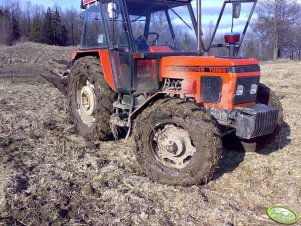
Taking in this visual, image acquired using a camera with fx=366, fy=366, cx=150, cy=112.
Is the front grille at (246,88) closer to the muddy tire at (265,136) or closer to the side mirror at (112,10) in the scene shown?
the muddy tire at (265,136)

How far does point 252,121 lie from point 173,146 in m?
0.95

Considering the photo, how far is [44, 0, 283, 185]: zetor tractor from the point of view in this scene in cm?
421

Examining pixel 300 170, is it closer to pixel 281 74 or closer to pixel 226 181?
pixel 226 181

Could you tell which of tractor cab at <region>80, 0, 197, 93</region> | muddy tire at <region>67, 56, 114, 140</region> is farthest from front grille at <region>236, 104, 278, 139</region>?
muddy tire at <region>67, 56, 114, 140</region>

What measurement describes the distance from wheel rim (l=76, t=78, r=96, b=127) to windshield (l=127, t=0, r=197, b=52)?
4.52ft

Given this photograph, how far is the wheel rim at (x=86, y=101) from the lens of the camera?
20.2ft

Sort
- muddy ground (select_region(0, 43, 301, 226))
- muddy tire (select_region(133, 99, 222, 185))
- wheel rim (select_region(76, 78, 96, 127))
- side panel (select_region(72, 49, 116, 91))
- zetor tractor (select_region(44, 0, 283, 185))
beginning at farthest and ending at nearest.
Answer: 1. wheel rim (select_region(76, 78, 96, 127))
2. side panel (select_region(72, 49, 116, 91))
3. zetor tractor (select_region(44, 0, 283, 185))
4. muddy tire (select_region(133, 99, 222, 185))
5. muddy ground (select_region(0, 43, 301, 226))

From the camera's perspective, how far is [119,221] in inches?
140

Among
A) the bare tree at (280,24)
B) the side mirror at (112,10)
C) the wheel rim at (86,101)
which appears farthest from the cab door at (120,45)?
the bare tree at (280,24)

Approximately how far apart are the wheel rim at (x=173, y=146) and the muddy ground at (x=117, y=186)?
324 mm

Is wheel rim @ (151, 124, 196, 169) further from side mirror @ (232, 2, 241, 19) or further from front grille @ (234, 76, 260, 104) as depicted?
side mirror @ (232, 2, 241, 19)

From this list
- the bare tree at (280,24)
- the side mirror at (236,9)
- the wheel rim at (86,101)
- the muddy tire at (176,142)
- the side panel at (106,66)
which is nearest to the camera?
the muddy tire at (176,142)

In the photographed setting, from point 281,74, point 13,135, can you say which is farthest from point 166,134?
point 281,74

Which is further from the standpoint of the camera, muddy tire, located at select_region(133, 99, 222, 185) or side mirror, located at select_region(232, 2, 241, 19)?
side mirror, located at select_region(232, 2, 241, 19)
